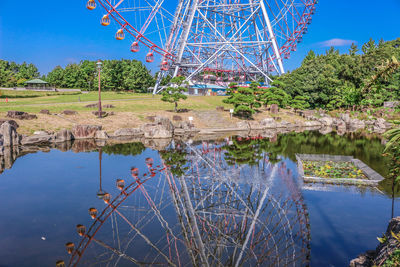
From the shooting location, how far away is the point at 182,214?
39.1ft

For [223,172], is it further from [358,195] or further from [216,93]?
[216,93]

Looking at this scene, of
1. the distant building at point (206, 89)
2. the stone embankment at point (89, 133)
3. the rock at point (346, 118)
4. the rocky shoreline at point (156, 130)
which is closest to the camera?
the stone embankment at point (89, 133)

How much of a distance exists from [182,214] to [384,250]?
281 inches

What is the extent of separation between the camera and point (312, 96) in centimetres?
5916

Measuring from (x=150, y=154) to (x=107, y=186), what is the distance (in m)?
8.43

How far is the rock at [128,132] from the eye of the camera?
33.7m

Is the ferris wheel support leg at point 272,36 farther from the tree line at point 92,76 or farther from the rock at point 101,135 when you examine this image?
the rock at point 101,135

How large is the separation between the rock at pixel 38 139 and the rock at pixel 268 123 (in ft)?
91.9

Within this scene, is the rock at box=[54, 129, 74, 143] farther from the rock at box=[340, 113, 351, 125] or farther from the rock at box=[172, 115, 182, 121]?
the rock at box=[340, 113, 351, 125]

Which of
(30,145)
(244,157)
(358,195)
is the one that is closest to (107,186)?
(244,157)

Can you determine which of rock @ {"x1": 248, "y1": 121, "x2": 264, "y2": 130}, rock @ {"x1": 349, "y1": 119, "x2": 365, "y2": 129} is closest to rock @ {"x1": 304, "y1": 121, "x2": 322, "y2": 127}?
rock @ {"x1": 349, "y1": 119, "x2": 365, "y2": 129}

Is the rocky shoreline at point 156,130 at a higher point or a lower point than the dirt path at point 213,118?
lower

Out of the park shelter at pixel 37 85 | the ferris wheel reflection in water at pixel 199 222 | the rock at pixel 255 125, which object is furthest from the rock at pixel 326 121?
the park shelter at pixel 37 85

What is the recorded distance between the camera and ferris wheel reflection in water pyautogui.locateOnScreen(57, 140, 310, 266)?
885 centimetres
